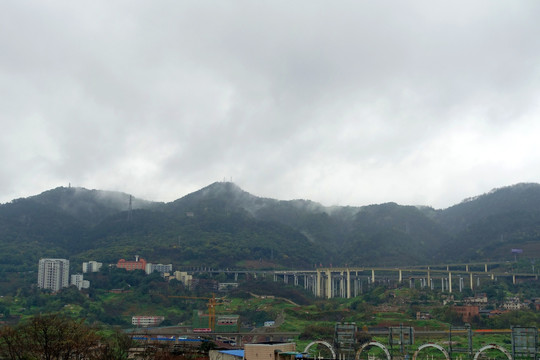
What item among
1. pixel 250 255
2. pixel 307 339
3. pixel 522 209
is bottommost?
pixel 307 339

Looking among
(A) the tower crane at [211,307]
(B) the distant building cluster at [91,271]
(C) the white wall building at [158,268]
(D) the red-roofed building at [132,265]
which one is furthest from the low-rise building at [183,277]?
(A) the tower crane at [211,307]

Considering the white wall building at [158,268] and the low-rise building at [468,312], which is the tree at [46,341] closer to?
the low-rise building at [468,312]

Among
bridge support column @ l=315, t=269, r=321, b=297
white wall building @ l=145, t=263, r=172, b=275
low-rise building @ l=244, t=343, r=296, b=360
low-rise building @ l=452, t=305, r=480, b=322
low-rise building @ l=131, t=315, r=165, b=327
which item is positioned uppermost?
white wall building @ l=145, t=263, r=172, b=275

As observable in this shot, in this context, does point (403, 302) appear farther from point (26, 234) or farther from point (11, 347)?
point (26, 234)

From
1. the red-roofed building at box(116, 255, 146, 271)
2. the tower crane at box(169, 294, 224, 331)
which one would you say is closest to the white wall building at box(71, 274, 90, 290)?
the red-roofed building at box(116, 255, 146, 271)

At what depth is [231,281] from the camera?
162 m

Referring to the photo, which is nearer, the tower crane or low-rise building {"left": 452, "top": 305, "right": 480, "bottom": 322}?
low-rise building {"left": 452, "top": 305, "right": 480, "bottom": 322}

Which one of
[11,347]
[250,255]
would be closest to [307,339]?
[11,347]

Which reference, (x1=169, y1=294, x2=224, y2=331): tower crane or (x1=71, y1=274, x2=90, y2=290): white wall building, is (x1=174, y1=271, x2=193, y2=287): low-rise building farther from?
(x1=71, y1=274, x2=90, y2=290): white wall building

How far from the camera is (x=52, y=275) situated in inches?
5778

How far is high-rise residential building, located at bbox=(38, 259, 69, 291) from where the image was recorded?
146 m

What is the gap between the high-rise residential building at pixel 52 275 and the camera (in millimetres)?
145625

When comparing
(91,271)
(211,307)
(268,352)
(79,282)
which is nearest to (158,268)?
(91,271)

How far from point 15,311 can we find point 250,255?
79.4 m
